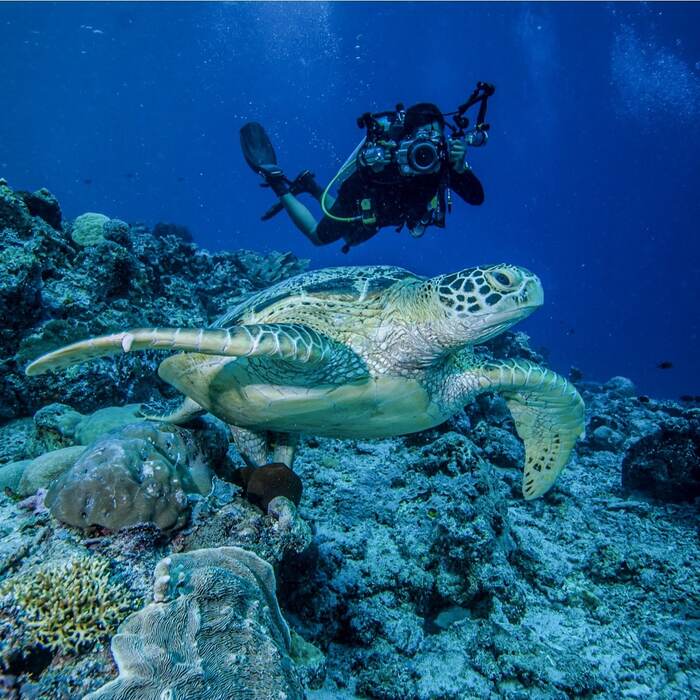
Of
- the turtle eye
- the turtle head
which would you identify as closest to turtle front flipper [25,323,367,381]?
the turtle head

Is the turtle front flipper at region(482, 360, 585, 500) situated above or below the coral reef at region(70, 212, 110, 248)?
below

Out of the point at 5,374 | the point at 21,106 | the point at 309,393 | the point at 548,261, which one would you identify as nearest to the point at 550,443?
the point at 309,393

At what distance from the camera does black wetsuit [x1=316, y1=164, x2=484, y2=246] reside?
588 cm

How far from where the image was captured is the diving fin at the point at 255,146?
31.8ft

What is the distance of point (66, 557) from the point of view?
170 cm

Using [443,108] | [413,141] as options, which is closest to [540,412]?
[413,141]

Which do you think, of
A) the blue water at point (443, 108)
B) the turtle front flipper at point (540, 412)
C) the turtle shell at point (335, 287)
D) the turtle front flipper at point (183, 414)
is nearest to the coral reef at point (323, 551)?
the turtle front flipper at point (183, 414)

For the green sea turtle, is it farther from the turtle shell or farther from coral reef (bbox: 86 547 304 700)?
coral reef (bbox: 86 547 304 700)

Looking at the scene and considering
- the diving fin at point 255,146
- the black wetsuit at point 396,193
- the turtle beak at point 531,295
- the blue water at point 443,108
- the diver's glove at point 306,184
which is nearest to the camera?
the turtle beak at point 531,295

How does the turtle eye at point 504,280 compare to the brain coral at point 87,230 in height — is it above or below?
below

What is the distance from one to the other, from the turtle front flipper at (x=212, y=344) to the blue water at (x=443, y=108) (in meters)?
34.1

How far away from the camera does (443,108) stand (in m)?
64.8

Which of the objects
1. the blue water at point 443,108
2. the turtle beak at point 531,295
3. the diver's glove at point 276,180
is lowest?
the turtle beak at point 531,295

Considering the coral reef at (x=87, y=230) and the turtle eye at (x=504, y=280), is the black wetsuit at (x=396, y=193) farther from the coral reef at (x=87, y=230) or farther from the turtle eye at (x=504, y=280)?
the coral reef at (x=87, y=230)
